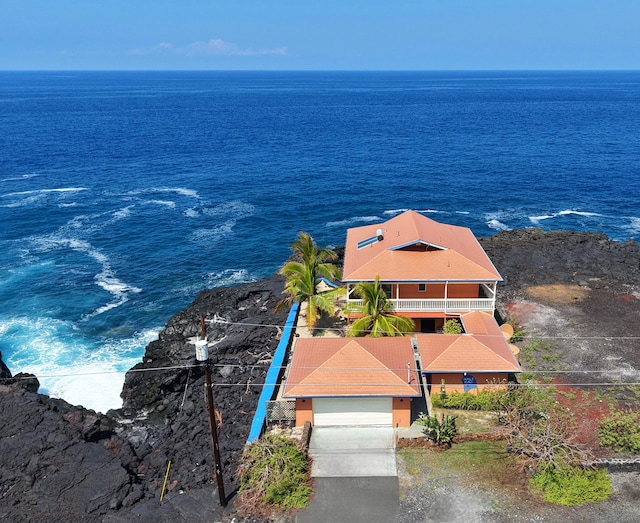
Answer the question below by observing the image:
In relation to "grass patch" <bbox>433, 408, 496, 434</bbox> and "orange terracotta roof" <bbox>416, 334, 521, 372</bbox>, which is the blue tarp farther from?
"grass patch" <bbox>433, 408, 496, 434</bbox>

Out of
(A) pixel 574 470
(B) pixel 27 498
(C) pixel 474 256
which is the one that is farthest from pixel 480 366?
(B) pixel 27 498

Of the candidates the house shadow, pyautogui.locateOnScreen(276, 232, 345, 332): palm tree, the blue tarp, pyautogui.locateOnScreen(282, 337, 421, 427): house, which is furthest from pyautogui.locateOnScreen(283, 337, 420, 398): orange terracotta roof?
the house shadow

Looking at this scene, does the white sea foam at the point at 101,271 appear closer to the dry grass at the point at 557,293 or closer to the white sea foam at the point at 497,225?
the dry grass at the point at 557,293

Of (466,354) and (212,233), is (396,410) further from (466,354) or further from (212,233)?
(212,233)

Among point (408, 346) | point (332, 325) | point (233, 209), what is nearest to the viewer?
point (408, 346)

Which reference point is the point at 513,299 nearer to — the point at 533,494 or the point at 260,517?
the point at 533,494

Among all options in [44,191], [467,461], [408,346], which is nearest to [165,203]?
[44,191]
